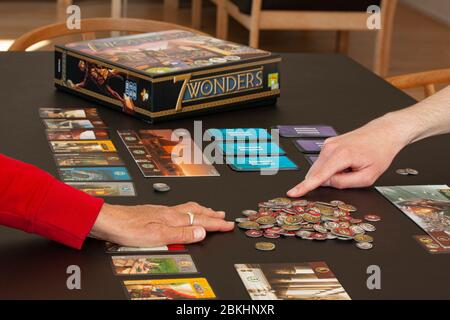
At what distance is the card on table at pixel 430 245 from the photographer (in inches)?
55.4

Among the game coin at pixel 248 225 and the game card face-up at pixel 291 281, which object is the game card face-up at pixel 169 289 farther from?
the game coin at pixel 248 225

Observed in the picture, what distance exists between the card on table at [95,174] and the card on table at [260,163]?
8.1 inches

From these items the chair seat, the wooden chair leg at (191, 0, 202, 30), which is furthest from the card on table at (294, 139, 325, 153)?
the wooden chair leg at (191, 0, 202, 30)

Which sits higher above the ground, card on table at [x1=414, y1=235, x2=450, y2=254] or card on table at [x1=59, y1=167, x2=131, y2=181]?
card on table at [x1=59, y1=167, x2=131, y2=181]

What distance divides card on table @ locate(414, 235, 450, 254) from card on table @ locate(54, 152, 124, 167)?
1.81ft

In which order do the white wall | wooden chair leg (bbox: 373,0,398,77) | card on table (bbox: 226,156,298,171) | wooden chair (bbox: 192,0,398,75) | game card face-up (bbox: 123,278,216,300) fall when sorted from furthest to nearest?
the white wall < wooden chair leg (bbox: 373,0,398,77) < wooden chair (bbox: 192,0,398,75) < card on table (bbox: 226,156,298,171) < game card face-up (bbox: 123,278,216,300)

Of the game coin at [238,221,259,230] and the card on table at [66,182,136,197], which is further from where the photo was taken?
the card on table at [66,182,136,197]

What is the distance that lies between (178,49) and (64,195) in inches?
32.0

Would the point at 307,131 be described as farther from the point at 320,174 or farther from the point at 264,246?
the point at 264,246

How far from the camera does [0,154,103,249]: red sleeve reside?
1.36 meters

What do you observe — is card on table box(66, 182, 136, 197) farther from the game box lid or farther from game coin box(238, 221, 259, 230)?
the game box lid

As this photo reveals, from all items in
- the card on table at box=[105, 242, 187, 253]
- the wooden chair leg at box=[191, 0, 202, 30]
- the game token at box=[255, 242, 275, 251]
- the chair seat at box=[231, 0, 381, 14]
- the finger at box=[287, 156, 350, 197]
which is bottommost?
the wooden chair leg at box=[191, 0, 202, 30]

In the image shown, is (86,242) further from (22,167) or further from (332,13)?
(332,13)
